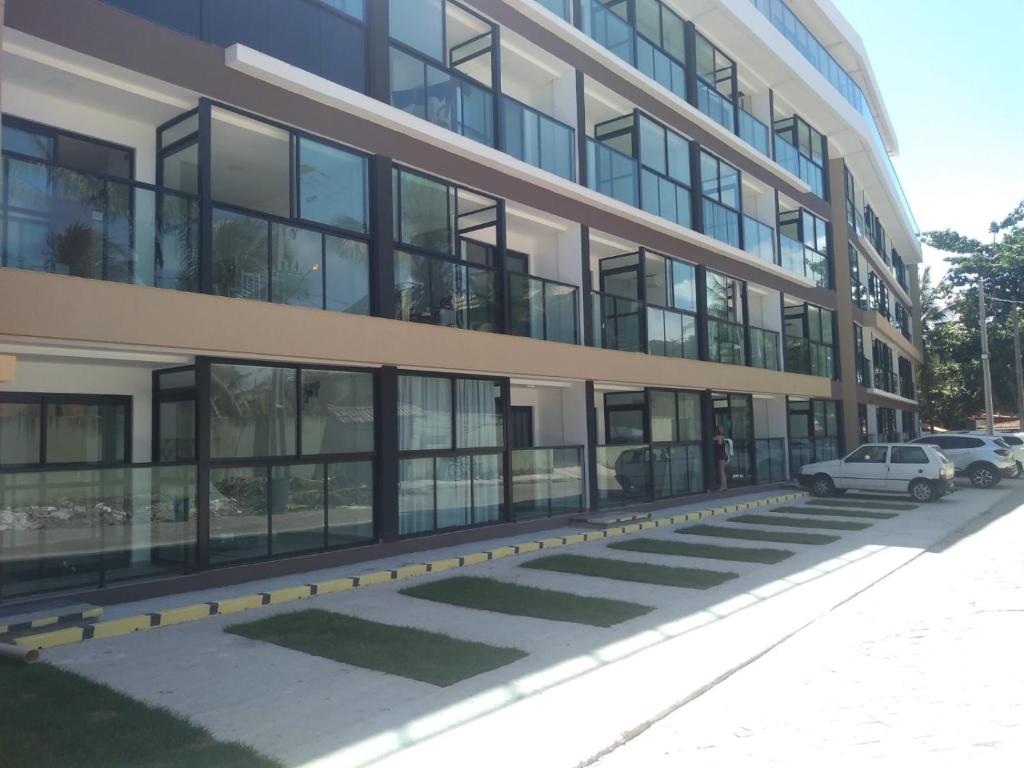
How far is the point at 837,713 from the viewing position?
18.0ft

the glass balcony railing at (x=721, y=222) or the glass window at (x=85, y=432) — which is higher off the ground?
the glass balcony railing at (x=721, y=222)

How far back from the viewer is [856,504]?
20.4 meters

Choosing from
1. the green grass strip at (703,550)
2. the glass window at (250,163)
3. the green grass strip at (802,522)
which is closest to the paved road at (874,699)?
the green grass strip at (703,550)

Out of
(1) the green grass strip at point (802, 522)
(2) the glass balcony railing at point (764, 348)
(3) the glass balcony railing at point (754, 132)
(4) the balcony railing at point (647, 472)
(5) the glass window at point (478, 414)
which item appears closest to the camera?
(5) the glass window at point (478, 414)

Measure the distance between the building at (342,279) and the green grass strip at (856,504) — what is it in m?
3.56

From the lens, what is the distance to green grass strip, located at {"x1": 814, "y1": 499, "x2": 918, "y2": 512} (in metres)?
19.4

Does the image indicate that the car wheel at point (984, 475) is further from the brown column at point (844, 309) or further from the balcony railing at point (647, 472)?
the balcony railing at point (647, 472)

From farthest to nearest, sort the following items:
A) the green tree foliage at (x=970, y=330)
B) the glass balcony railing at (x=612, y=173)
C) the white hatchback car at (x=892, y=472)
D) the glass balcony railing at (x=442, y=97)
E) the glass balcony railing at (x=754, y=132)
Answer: the green tree foliage at (x=970, y=330) < the glass balcony railing at (x=754, y=132) < the white hatchback car at (x=892, y=472) < the glass balcony railing at (x=612, y=173) < the glass balcony railing at (x=442, y=97)

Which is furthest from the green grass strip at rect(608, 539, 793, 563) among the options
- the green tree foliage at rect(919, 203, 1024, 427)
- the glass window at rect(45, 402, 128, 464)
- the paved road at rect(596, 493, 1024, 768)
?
the green tree foliage at rect(919, 203, 1024, 427)

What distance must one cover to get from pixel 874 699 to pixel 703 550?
7158 mm

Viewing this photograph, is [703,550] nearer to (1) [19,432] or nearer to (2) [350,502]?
(2) [350,502]

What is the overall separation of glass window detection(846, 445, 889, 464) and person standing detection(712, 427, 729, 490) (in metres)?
3.83

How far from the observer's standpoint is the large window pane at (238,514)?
31.4ft

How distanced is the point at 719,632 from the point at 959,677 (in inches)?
86.3
